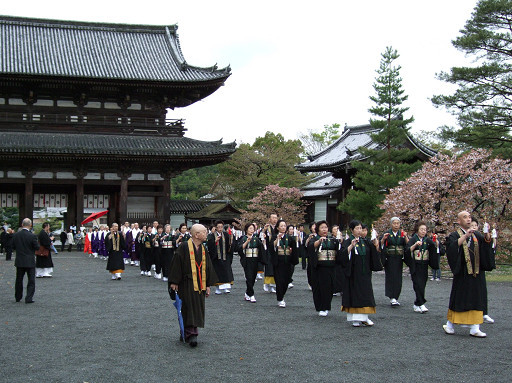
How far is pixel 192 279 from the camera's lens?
8.33 m

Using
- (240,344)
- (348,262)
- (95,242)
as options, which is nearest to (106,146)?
(95,242)

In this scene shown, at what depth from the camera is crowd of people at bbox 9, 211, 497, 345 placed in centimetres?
848

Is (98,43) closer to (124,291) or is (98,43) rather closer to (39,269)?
(39,269)

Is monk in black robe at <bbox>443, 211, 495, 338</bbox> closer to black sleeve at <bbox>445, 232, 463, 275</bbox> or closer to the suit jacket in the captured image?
black sleeve at <bbox>445, 232, 463, 275</bbox>

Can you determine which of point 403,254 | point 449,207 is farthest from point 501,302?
point 449,207

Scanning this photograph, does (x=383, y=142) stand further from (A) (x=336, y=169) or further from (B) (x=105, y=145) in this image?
(B) (x=105, y=145)

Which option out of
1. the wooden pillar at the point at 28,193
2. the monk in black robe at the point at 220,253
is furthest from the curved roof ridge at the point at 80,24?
the monk in black robe at the point at 220,253

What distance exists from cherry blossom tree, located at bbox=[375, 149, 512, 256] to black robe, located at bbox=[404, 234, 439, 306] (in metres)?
8.29

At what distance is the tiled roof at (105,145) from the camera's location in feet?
96.1

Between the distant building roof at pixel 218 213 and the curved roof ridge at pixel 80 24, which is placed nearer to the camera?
the curved roof ridge at pixel 80 24

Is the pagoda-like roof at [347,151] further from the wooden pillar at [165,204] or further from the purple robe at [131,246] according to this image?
the purple robe at [131,246]

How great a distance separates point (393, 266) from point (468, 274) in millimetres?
Answer: 3215

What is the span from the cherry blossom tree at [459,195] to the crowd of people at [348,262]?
793 centimetres

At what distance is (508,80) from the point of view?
25562 mm
